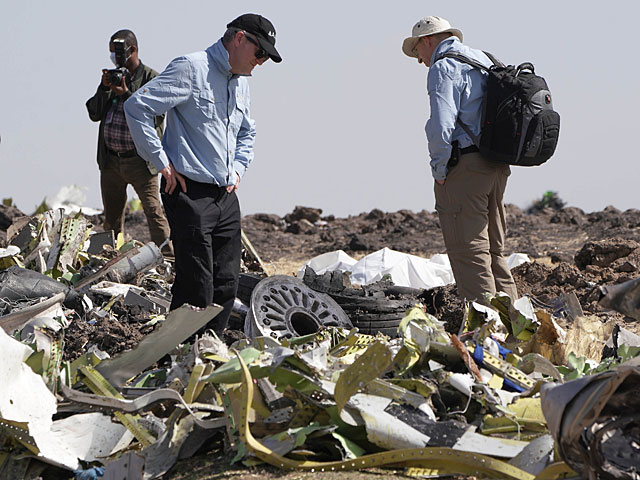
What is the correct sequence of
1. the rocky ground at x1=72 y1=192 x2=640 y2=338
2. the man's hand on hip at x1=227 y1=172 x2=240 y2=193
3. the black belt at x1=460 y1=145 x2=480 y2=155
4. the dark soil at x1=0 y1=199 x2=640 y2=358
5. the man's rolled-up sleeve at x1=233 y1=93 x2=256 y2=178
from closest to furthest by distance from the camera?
the man's hand on hip at x1=227 y1=172 x2=240 y2=193
the man's rolled-up sleeve at x1=233 y1=93 x2=256 y2=178
the black belt at x1=460 y1=145 x2=480 y2=155
the dark soil at x1=0 y1=199 x2=640 y2=358
the rocky ground at x1=72 y1=192 x2=640 y2=338

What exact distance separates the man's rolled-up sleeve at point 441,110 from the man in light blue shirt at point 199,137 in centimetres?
125

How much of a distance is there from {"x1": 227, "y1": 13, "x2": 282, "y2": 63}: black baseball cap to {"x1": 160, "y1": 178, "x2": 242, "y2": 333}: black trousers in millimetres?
928

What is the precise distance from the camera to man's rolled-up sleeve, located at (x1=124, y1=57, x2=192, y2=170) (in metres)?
5.76

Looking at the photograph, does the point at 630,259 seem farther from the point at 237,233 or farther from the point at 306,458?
the point at 306,458

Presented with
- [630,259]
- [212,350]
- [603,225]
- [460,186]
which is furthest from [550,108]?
[603,225]

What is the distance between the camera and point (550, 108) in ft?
21.5

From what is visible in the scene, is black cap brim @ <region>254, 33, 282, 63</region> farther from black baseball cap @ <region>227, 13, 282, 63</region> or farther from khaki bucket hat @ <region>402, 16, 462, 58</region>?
khaki bucket hat @ <region>402, 16, 462, 58</region>

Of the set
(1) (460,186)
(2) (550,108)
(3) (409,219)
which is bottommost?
(3) (409,219)

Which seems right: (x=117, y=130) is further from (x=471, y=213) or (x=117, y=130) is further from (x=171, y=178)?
(x=471, y=213)

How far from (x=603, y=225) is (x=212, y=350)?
14.9 metres

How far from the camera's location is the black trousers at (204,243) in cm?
589

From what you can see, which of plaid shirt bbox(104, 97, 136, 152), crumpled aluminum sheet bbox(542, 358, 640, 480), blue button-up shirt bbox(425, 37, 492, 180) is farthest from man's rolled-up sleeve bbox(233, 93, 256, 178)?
crumpled aluminum sheet bbox(542, 358, 640, 480)

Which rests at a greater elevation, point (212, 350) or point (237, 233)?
point (237, 233)

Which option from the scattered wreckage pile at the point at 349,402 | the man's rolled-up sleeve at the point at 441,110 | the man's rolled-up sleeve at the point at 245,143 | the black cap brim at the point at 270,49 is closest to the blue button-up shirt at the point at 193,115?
the man's rolled-up sleeve at the point at 245,143
